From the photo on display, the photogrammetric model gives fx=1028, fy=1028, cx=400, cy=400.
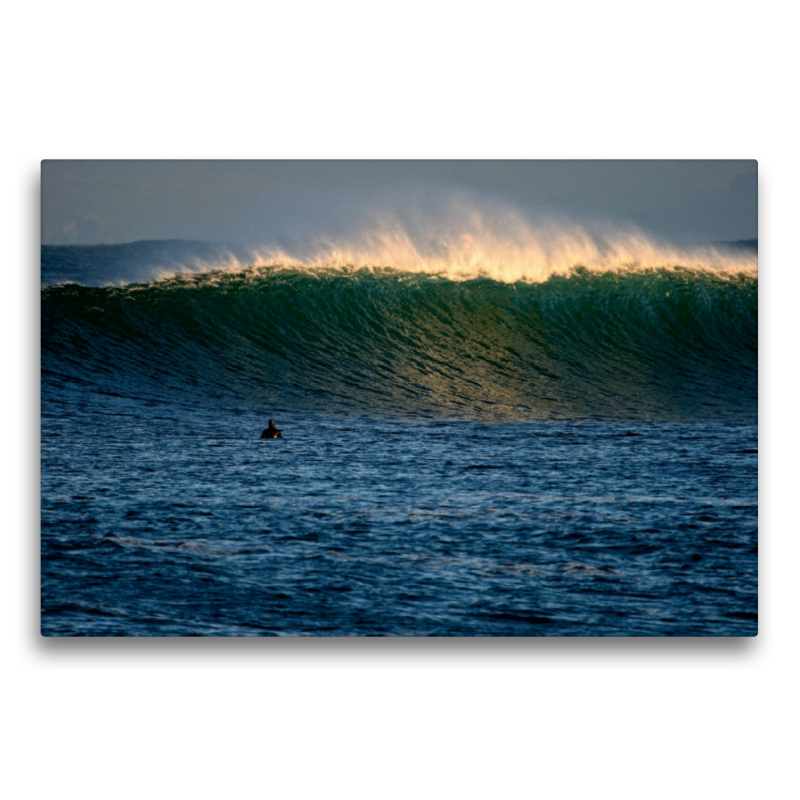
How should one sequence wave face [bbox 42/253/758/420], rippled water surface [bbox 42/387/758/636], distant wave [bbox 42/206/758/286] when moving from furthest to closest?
wave face [bbox 42/253/758/420] → distant wave [bbox 42/206/758/286] → rippled water surface [bbox 42/387/758/636]

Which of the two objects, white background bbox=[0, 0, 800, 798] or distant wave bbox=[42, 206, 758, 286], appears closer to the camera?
white background bbox=[0, 0, 800, 798]

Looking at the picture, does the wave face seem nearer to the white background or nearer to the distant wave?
the distant wave

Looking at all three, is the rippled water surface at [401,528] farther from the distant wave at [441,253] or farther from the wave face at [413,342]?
the distant wave at [441,253]

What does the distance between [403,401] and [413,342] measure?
1.55 ft

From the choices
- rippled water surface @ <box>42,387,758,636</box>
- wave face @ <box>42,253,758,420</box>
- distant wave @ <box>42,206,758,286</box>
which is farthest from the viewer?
wave face @ <box>42,253,758,420</box>

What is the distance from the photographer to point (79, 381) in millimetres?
5270

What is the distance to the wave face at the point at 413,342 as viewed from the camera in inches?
211

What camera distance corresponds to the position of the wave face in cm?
535

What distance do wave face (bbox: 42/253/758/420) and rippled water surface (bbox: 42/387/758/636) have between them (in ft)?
0.63

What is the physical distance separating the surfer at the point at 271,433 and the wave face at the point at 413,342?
0.82 feet

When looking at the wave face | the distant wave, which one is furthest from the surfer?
the distant wave

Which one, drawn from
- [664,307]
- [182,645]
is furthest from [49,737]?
[664,307]
